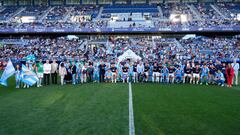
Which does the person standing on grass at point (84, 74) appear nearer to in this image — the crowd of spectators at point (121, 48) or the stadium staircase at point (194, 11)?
the crowd of spectators at point (121, 48)

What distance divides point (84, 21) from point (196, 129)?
136ft

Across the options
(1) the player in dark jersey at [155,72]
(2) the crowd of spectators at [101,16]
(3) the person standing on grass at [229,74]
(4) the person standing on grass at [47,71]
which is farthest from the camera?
(2) the crowd of spectators at [101,16]

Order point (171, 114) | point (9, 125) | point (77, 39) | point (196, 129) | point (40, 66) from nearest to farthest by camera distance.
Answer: point (196, 129), point (9, 125), point (171, 114), point (40, 66), point (77, 39)

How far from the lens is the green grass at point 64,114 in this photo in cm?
705

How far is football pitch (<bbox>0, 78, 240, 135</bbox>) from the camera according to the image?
23.1ft

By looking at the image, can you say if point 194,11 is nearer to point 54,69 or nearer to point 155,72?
point 155,72

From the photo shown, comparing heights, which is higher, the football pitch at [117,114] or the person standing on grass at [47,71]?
the person standing on grass at [47,71]

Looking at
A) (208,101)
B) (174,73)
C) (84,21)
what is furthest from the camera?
(84,21)

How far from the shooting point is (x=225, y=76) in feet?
57.7

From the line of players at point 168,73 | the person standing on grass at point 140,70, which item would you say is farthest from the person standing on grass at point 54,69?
the person standing on grass at point 140,70

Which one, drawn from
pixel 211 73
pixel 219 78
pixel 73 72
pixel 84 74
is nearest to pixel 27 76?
pixel 73 72

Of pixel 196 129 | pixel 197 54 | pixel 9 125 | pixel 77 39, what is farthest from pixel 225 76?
pixel 77 39

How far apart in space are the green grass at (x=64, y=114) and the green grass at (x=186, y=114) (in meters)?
0.64

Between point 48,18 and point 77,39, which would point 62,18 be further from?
point 77,39
